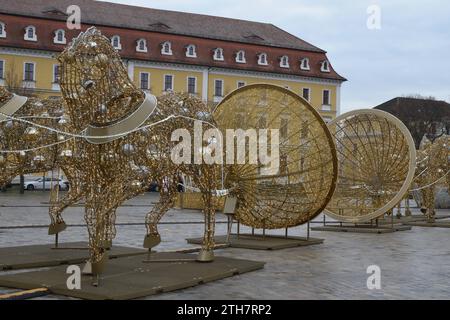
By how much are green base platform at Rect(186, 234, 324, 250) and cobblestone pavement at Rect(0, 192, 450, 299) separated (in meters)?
0.32

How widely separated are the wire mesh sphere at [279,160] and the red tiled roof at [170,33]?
3510 centimetres

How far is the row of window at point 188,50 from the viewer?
152 feet

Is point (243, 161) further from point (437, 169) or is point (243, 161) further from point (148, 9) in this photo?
point (148, 9)

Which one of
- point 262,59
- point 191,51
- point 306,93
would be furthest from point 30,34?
point 306,93

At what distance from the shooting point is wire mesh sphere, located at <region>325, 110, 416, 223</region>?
1823 centimetres

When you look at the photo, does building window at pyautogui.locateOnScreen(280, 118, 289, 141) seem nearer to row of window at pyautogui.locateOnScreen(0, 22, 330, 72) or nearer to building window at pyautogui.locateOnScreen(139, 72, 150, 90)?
row of window at pyautogui.locateOnScreen(0, 22, 330, 72)

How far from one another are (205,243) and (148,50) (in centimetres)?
4178

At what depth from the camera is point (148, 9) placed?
179 ft

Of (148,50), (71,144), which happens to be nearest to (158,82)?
(148,50)

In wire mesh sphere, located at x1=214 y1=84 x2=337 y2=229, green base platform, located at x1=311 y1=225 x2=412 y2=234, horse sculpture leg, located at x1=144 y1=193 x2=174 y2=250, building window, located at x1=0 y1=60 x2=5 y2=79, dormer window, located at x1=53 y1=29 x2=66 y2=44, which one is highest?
dormer window, located at x1=53 y1=29 x2=66 y2=44

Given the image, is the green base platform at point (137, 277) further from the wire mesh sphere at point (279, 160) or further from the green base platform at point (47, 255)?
the wire mesh sphere at point (279, 160)

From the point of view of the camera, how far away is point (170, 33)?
5184 cm

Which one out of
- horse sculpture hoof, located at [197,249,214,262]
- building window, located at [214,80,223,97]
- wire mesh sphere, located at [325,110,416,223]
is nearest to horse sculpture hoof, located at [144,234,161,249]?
horse sculpture hoof, located at [197,249,214,262]

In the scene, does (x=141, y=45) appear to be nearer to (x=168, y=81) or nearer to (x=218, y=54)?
(x=168, y=81)
